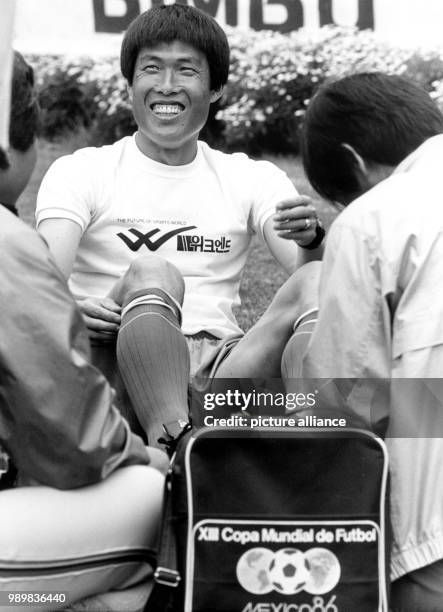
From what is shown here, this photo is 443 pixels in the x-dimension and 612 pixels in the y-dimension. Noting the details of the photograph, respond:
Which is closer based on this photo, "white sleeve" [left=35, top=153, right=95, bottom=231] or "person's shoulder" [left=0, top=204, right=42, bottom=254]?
"person's shoulder" [left=0, top=204, right=42, bottom=254]

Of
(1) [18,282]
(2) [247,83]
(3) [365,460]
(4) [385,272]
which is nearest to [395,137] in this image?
(4) [385,272]

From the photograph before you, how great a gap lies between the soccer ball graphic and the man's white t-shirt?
4.65 ft

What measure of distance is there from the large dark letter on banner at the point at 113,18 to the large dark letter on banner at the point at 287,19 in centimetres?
72

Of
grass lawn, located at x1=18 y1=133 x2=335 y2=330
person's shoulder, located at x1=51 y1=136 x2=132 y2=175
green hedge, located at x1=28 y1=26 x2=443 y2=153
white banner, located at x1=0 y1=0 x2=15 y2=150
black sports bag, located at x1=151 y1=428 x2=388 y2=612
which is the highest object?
white banner, located at x1=0 y1=0 x2=15 y2=150

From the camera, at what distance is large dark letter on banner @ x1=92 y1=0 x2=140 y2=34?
7215mm

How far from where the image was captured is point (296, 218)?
3518 millimetres

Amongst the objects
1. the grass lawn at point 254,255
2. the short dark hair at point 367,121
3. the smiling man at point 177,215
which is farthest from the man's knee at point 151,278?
the grass lawn at point 254,255

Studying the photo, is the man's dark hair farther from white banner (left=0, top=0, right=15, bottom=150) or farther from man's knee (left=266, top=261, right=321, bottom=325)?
man's knee (left=266, top=261, right=321, bottom=325)

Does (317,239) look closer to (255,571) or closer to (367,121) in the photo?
(367,121)

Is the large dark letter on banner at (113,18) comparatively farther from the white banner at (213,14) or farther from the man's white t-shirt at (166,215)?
the man's white t-shirt at (166,215)

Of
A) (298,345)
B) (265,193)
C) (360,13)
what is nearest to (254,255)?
(360,13)

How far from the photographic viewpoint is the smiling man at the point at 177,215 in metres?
3.50

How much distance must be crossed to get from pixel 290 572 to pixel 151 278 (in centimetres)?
127

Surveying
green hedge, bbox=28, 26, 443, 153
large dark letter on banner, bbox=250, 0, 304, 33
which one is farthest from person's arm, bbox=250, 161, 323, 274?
green hedge, bbox=28, 26, 443, 153
